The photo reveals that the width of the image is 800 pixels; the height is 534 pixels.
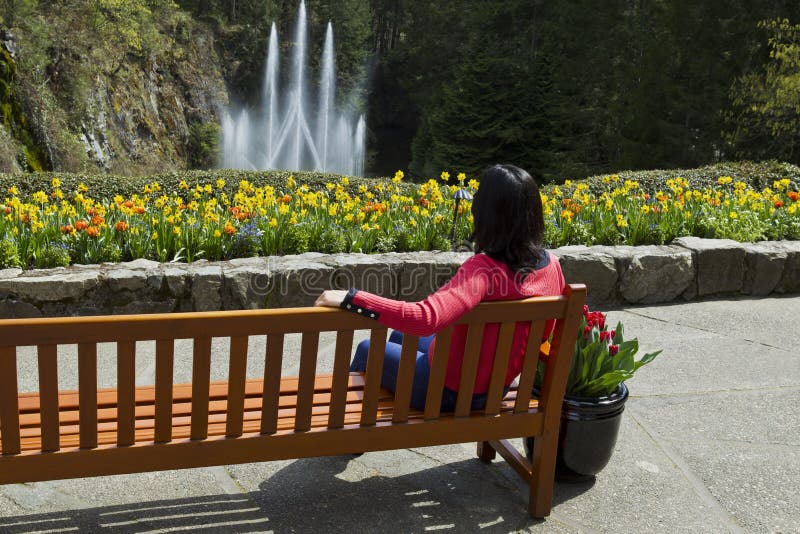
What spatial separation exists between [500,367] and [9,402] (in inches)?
58.2

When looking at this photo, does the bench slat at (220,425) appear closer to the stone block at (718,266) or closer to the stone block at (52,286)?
the stone block at (52,286)

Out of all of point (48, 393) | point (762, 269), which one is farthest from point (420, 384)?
point (762, 269)

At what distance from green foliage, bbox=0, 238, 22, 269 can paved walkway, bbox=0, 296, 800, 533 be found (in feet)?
7.67

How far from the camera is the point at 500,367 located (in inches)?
95.6

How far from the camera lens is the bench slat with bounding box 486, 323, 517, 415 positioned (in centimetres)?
239

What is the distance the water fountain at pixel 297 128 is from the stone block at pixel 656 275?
70.8 feet

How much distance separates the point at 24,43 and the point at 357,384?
53.8 feet

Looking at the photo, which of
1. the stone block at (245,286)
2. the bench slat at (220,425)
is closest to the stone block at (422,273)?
the stone block at (245,286)

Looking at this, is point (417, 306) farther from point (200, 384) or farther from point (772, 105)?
point (772, 105)

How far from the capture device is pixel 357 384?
8.78 feet

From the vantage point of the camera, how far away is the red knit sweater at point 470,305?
2168mm

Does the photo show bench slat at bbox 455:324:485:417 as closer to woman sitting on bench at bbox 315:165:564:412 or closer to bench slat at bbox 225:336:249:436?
woman sitting on bench at bbox 315:165:564:412

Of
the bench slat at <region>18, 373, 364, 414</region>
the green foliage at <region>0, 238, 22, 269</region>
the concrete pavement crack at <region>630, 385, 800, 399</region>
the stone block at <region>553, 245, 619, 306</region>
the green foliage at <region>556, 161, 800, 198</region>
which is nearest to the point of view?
the bench slat at <region>18, 373, 364, 414</region>

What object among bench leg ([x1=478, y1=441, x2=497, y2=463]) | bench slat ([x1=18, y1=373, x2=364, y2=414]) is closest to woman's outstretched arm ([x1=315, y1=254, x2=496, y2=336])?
bench slat ([x1=18, y1=373, x2=364, y2=414])
